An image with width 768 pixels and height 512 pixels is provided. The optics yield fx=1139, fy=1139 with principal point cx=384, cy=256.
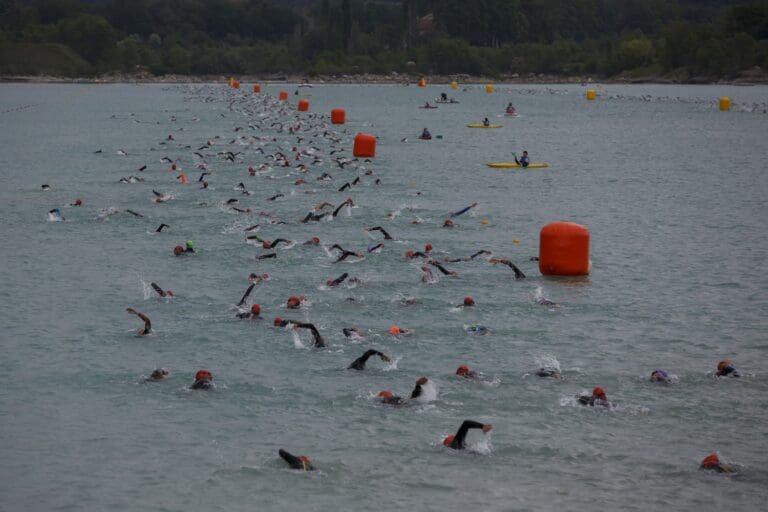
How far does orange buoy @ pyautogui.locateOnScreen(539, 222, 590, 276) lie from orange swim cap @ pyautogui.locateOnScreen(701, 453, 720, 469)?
1405 centimetres

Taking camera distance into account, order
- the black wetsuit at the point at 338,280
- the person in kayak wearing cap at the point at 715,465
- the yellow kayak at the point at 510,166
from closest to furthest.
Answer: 1. the person in kayak wearing cap at the point at 715,465
2. the black wetsuit at the point at 338,280
3. the yellow kayak at the point at 510,166

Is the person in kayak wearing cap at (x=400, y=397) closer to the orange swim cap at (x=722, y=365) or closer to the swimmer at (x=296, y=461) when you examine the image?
the swimmer at (x=296, y=461)

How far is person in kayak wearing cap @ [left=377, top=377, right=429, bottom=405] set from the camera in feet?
69.9

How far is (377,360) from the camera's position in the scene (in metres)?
24.4

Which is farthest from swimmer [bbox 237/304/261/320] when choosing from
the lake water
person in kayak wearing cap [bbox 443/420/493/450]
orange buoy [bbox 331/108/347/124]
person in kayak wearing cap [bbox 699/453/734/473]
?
orange buoy [bbox 331/108/347/124]

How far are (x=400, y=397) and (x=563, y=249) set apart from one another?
481 inches

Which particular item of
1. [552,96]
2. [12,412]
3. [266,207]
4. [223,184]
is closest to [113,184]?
[223,184]

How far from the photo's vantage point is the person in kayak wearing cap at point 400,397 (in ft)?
69.9

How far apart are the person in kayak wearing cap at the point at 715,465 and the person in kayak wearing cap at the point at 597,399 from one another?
2.95 metres

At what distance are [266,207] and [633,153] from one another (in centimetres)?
4267

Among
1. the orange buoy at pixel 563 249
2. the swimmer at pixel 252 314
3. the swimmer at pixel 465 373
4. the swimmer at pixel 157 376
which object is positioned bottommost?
the swimmer at pixel 157 376

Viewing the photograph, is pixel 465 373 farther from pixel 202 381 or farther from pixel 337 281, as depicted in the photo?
pixel 337 281

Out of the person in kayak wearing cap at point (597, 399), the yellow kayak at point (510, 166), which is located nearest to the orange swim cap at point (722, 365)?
the person in kayak wearing cap at point (597, 399)

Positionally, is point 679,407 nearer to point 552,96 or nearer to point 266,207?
point 266,207
